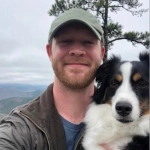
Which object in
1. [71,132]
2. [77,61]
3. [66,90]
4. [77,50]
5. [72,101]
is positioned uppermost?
[77,50]

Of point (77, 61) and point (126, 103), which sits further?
point (77, 61)

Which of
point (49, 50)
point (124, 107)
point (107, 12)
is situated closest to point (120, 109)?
point (124, 107)

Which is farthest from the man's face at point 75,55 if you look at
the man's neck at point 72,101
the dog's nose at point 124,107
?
the dog's nose at point 124,107

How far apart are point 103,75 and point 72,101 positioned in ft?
1.43

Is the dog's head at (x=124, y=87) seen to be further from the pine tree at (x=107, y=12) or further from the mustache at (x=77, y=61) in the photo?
the pine tree at (x=107, y=12)

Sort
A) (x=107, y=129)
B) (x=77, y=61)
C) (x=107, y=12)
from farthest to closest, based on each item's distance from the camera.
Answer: (x=107, y=12) < (x=77, y=61) < (x=107, y=129)

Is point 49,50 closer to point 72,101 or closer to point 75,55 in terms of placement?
point 75,55

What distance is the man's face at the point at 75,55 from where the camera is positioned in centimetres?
334

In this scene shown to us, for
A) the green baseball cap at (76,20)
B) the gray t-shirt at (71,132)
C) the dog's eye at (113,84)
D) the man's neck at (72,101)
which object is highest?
the green baseball cap at (76,20)

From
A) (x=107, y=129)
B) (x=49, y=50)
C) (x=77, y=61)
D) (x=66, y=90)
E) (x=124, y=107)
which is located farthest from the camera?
(x=49, y=50)

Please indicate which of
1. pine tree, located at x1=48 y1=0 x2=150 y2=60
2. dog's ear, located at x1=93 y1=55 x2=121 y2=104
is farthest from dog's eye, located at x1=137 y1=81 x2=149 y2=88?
pine tree, located at x1=48 y1=0 x2=150 y2=60

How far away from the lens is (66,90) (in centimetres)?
Result: 351

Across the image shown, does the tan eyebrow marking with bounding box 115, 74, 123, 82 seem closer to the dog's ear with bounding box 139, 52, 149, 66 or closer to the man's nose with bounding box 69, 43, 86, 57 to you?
the dog's ear with bounding box 139, 52, 149, 66

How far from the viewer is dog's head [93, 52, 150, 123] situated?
2.85 metres
